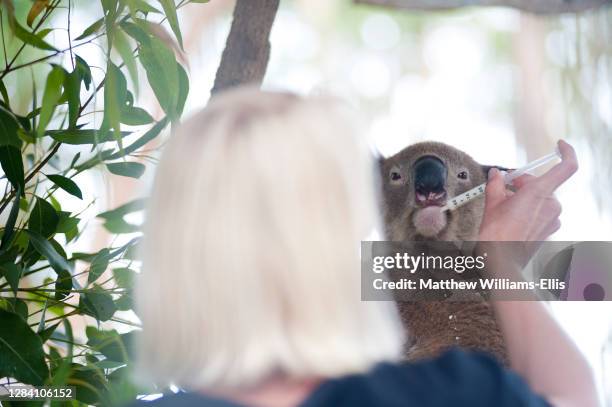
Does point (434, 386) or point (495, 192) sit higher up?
point (495, 192)

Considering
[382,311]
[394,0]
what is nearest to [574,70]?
[394,0]

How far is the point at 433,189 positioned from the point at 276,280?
77 cm

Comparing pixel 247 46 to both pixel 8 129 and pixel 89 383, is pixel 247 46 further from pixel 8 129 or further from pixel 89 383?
pixel 89 383

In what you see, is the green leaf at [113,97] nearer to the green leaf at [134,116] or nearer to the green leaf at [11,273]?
the green leaf at [134,116]

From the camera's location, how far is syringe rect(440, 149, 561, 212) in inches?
47.2

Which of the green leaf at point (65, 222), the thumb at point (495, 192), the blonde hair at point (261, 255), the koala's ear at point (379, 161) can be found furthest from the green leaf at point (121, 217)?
the blonde hair at point (261, 255)

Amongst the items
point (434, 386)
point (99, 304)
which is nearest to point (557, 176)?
point (434, 386)

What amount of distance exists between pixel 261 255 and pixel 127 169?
0.73m

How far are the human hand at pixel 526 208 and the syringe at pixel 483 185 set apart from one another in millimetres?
75

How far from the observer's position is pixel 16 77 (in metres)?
2.25

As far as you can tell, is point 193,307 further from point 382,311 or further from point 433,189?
point 433,189

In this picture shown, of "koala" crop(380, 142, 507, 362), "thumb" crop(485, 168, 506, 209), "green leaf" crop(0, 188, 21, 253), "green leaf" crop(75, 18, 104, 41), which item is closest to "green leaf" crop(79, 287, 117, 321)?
"green leaf" crop(0, 188, 21, 253)

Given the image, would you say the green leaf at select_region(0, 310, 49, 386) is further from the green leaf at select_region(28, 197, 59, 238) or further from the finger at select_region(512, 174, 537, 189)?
the finger at select_region(512, 174, 537, 189)

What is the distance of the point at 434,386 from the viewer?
71 cm
